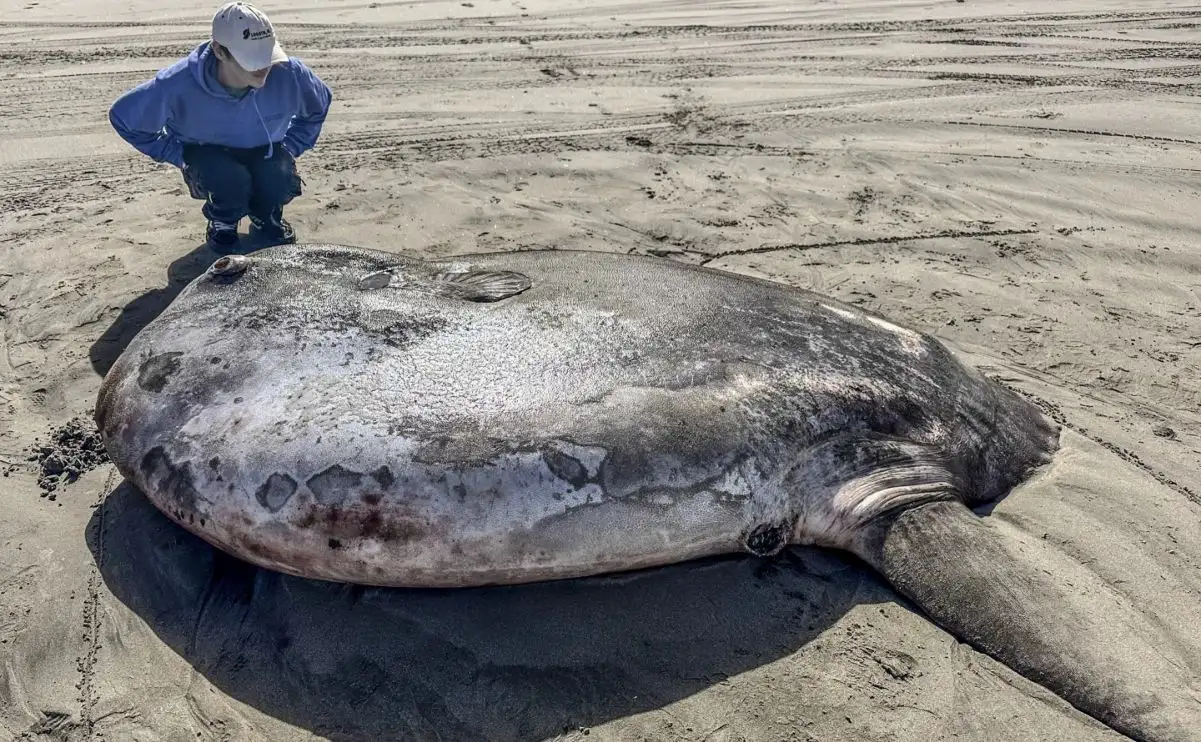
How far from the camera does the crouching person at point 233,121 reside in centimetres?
436

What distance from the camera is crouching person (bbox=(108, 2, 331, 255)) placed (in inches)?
172

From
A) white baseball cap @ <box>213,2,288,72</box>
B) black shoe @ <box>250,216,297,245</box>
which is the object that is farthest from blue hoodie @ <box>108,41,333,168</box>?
black shoe @ <box>250,216,297,245</box>

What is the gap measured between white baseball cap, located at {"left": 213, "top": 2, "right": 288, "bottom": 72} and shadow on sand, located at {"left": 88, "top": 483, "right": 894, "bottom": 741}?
2.39 metres

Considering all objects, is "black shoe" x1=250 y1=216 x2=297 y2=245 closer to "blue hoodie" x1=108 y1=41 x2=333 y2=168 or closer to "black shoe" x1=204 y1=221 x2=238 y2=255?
"black shoe" x1=204 y1=221 x2=238 y2=255

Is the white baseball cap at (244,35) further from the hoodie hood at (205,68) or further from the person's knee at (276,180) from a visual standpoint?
the person's knee at (276,180)

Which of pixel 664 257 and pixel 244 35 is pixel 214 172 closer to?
pixel 244 35

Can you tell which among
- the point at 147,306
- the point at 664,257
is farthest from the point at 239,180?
the point at 664,257

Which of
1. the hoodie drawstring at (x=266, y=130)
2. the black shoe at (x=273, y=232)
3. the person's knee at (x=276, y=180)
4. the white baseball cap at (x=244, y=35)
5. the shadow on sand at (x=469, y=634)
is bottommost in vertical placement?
the shadow on sand at (x=469, y=634)

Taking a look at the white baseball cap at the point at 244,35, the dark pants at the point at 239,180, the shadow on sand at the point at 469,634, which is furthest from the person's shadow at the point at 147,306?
the shadow on sand at the point at 469,634

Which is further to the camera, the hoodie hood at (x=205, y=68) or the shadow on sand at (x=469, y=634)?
the hoodie hood at (x=205, y=68)

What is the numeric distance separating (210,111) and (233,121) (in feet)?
0.41

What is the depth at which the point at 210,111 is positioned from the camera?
4.69 meters

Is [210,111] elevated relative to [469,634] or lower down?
elevated

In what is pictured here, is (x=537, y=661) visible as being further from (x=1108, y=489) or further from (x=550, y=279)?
(x=1108, y=489)
